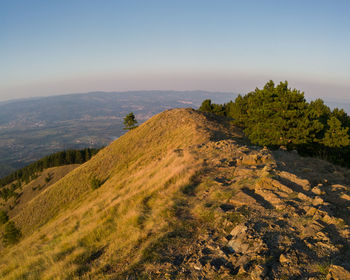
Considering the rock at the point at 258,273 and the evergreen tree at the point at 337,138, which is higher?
the rock at the point at 258,273

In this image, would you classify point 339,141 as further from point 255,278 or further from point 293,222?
point 255,278

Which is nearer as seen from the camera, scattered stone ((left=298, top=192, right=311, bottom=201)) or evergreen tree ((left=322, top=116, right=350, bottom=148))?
scattered stone ((left=298, top=192, right=311, bottom=201))

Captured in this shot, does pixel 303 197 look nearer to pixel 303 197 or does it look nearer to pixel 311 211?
pixel 303 197

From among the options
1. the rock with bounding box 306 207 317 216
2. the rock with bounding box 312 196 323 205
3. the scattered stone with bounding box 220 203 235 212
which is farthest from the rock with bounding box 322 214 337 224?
the scattered stone with bounding box 220 203 235 212

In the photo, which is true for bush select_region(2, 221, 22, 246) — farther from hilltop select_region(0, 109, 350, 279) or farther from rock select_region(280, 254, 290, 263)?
rock select_region(280, 254, 290, 263)

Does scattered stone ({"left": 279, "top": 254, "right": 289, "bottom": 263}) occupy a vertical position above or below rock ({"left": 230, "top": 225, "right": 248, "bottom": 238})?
above

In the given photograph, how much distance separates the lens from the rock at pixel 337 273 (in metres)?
4.17

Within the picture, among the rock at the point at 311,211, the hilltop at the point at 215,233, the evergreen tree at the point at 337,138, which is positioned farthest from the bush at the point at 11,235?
the evergreen tree at the point at 337,138

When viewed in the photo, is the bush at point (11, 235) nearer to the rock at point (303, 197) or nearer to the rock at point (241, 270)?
the rock at point (241, 270)

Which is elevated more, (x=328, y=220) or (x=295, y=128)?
(x=295, y=128)

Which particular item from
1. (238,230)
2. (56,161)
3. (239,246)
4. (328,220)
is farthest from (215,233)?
(56,161)

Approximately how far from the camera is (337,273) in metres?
4.24

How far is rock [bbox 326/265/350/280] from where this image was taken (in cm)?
417

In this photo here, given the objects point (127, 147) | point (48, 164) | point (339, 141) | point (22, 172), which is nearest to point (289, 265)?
point (339, 141)
